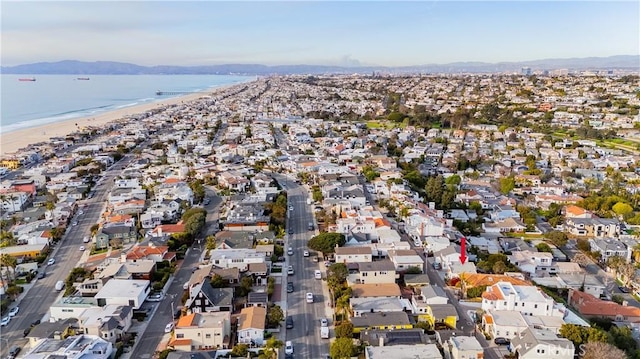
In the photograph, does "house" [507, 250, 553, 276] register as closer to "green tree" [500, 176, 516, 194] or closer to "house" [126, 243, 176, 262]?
"green tree" [500, 176, 516, 194]

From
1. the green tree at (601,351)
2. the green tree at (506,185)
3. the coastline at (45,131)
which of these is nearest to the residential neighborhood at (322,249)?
the green tree at (601,351)

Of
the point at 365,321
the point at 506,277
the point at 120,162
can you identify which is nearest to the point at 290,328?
the point at 365,321

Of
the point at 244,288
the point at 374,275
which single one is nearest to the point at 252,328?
the point at 244,288

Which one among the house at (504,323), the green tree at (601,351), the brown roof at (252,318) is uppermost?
the green tree at (601,351)

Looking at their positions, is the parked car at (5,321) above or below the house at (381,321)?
below

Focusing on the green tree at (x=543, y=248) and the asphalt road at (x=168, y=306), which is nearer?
the asphalt road at (x=168, y=306)

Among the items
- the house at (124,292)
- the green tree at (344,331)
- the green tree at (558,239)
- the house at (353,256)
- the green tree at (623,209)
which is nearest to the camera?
the green tree at (344,331)

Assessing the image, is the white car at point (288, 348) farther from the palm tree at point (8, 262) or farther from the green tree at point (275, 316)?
the palm tree at point (8, 262)

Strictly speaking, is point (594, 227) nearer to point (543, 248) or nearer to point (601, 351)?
point (543, 248)
